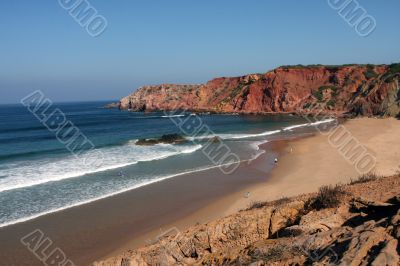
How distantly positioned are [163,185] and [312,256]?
15.6 m

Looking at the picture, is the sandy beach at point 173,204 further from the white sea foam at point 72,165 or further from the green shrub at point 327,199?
the white sea foam at point 72,165

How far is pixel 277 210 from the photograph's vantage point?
25.8 ft

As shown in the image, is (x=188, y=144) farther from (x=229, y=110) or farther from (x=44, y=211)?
(x=229, y=110)

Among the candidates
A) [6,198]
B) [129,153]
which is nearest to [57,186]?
[6,198]

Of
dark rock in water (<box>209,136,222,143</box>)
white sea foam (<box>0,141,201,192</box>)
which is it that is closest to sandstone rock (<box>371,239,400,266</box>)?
white sea foam (<box>0,141,201,192</box>)

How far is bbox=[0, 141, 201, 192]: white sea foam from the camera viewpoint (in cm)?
2217

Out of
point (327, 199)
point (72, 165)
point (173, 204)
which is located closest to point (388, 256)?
point (327, 199)

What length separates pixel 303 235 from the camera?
609 cm

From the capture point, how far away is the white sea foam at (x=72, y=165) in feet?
72.7

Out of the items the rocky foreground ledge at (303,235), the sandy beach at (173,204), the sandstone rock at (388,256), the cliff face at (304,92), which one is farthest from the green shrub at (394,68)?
the sandstone rock at (388,256)

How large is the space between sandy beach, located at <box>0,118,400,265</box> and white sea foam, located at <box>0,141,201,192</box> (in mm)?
6373

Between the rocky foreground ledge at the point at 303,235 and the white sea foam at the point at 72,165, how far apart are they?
1601 cm

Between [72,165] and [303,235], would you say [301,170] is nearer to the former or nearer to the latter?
[72,165]

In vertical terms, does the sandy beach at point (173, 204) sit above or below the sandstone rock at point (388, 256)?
below
